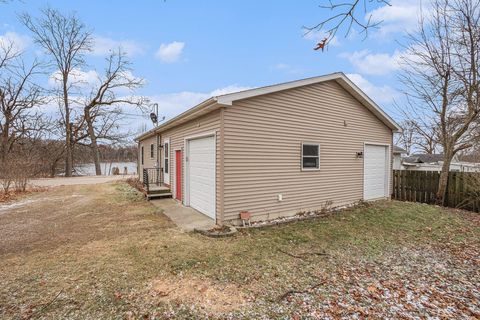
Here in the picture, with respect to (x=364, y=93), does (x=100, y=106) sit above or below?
above

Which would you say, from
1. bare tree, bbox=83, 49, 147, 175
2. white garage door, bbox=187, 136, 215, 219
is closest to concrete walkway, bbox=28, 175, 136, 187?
bare tree, bbox=83, 49, 147, 175

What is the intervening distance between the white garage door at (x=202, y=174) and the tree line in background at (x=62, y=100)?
17.3 metres

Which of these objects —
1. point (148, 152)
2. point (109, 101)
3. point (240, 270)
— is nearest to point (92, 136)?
point (109, 101)

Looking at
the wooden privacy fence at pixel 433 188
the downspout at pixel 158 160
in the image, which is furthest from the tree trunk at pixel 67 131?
the wooden privacy fence at pixel 433 188

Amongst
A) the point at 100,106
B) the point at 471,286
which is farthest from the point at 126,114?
the point at 471,286

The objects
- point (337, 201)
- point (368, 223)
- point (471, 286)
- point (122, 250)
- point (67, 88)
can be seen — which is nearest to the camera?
point (471, 286)

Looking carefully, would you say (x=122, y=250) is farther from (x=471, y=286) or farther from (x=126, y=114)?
(x=126, y=114)

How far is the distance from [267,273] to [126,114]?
25.2m

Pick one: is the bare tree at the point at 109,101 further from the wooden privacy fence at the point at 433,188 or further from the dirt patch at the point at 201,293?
the dirt patch at the point at 201,293

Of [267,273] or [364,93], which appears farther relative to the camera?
[364,93]

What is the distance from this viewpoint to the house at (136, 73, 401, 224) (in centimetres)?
608

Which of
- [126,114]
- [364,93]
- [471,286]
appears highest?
Result: [126,114]

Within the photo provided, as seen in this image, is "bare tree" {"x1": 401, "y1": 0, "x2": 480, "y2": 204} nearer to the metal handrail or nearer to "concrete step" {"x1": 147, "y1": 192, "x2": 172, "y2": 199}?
"concrete step" {"x1": 147, "y1": 192, "x2": 172, "y2": 199}

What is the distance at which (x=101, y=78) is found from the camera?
78.1ft
